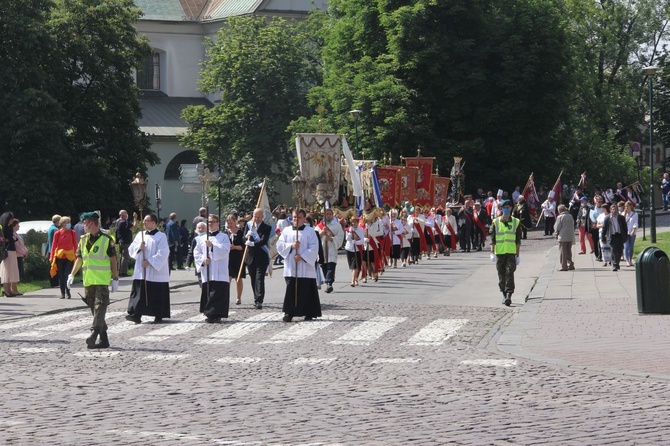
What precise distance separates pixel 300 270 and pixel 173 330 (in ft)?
8.26

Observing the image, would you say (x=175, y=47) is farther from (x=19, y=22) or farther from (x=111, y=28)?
(x=19, y=22)

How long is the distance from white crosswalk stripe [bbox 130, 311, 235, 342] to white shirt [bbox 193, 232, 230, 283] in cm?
71

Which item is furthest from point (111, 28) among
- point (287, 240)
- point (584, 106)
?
point (287, 240)

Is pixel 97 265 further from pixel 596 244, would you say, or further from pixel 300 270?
pixel 596 244

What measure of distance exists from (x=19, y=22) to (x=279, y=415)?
148ft

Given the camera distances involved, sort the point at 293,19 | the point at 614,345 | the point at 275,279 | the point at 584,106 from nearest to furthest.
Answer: the point at 614,345 < the point at 275,279 < the point at 584,106 < the point at 293,19

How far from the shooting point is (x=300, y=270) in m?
21.3

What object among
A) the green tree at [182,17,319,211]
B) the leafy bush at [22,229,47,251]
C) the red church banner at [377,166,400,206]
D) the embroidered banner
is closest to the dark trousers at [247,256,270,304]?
the leafy bush at [22,229,47,251]

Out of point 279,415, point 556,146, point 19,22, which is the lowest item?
point 279,415

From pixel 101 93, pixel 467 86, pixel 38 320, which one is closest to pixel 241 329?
pixel 38 320

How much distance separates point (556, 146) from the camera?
60.8 meters

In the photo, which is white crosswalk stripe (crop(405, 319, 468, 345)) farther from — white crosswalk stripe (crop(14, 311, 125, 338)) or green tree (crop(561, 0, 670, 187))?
green tree (crop(561, 0, 670, 187))

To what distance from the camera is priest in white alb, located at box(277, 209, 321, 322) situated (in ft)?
69.1

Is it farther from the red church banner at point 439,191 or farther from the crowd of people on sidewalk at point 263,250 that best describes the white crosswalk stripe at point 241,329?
the red church banner at point 439,191
